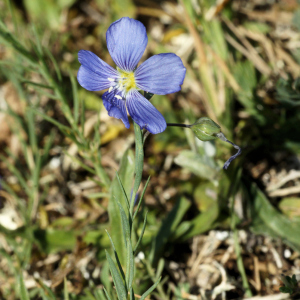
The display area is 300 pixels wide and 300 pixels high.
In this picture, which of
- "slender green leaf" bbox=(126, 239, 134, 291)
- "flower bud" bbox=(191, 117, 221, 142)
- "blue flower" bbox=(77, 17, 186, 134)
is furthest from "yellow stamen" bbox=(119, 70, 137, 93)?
"slender green leaf" bbox=(126, 239, 134, 291)

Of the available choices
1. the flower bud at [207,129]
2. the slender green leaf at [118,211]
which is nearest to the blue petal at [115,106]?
the flower bud at [207,129]

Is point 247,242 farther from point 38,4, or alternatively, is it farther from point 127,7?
point 38,4

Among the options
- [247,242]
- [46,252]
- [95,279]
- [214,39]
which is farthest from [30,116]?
[247,242]

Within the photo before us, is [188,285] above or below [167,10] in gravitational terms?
below

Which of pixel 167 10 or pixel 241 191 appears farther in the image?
pixel 167 10

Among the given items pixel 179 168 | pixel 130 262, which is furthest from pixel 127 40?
pixel 179 168

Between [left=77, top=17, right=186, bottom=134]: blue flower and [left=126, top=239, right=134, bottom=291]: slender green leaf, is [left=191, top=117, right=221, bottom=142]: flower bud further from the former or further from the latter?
[left=126, top=239, right=134, bottom=291]: slender green leaf

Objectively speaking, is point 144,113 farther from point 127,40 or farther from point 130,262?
point 130,262
